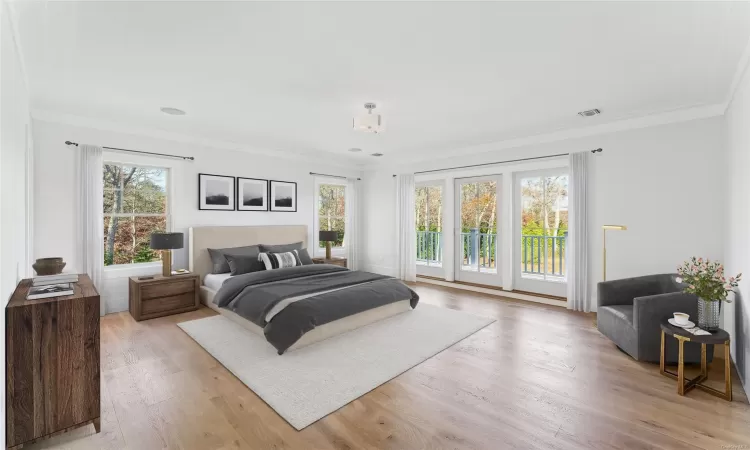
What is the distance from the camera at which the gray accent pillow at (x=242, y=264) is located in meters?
4.80

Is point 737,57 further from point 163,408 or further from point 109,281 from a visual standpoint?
point 109,281

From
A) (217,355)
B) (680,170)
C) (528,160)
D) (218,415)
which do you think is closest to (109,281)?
(217,355)

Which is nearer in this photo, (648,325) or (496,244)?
(648,325)

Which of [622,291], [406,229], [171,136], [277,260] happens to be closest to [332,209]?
[406,229]

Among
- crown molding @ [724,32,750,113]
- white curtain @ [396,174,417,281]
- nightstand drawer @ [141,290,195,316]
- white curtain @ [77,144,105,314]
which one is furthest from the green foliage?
crown molding @ [724,32,750,113]

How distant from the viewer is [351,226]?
7285 millimetres

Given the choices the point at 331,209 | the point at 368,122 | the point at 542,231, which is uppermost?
the point at 368,122

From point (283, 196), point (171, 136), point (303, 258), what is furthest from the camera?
point (283, 196)

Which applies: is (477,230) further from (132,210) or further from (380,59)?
(132,210)

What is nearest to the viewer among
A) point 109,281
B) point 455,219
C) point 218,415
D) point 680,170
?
point 218,415

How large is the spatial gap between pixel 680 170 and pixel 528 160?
1.73 meters

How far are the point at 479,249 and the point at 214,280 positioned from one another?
4.20 meters

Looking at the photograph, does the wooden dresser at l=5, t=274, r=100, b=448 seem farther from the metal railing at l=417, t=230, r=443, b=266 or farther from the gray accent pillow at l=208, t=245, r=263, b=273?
the metal railing at l=417, t=230, r=443, b=266

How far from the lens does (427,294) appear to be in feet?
18.6
